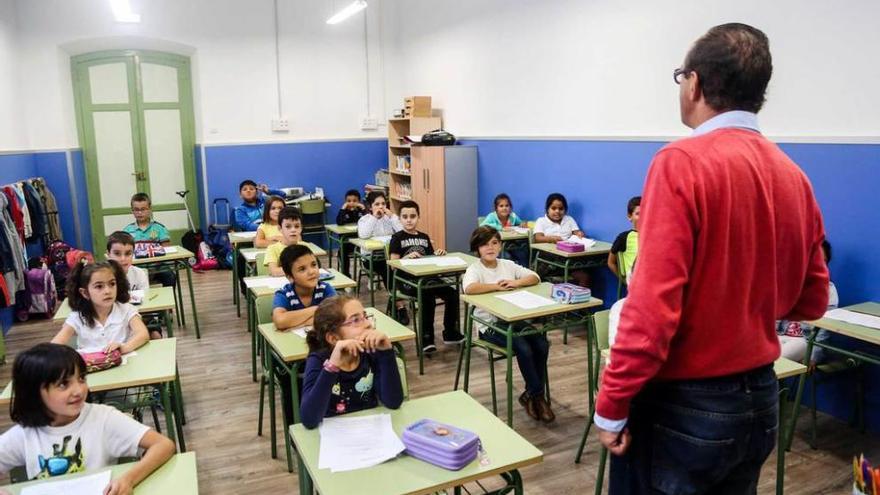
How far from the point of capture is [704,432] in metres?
1.32

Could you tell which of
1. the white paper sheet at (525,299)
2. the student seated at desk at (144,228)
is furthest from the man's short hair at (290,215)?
the white paper sheet at (525,299)

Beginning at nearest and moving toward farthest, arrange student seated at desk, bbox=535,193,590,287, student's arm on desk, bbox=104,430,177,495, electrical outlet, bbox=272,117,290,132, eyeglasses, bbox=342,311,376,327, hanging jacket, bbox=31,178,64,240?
student's arm on desk, bbox=104,430,177,495, eyeglasses, bbox=342,311,376,327, student seated at desk, bbox=535,193,590,287, hanging jacket, bbox=31,178,64,240, electrical outlet, bbox=272,117,290,132

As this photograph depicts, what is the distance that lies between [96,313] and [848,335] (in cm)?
357

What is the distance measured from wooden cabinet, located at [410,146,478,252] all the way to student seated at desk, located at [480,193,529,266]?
3.13ft

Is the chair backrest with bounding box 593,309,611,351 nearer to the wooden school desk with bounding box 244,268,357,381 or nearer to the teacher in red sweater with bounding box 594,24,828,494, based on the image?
the teacher in red sweater with bounding box 594,24,828,494

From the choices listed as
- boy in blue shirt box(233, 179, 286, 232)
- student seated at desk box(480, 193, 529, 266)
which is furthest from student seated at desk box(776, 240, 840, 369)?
boy in blue shirt box(233, 179, 286, 232)

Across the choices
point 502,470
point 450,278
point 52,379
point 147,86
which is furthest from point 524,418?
point 147,86

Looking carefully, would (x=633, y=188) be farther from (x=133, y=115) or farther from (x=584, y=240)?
(x=133, y=115)

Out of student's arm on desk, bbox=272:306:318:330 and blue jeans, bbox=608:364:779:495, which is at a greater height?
blue jeans, bbox=608:364:779:495

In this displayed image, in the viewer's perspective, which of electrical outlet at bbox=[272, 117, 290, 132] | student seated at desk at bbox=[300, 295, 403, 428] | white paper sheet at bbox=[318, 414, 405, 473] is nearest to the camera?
white paper sheet at bbox=[318, 414, 405, 473]

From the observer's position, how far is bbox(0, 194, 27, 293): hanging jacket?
5.21 meters

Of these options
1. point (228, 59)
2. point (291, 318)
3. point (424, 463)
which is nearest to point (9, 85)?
point (228, 59)

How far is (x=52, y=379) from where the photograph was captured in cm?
187

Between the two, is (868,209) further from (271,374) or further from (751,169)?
(271,374)
